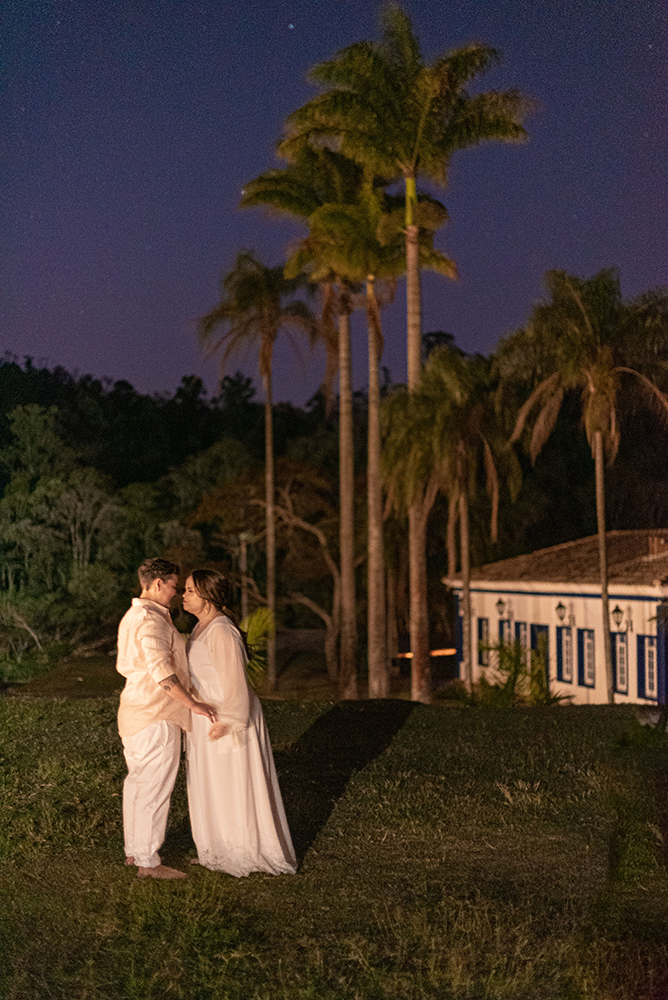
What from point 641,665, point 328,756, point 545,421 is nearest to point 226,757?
point 328,756

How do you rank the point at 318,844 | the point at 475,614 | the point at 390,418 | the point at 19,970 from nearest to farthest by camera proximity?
the point at 19,970 → the point at 318,844 → the point at 390,418 → the point at 475,614

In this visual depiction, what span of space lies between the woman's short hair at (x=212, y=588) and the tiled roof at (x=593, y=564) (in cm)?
1808

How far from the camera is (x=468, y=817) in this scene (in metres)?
8.89

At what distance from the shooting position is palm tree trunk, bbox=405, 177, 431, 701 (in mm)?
23578

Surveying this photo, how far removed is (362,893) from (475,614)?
27.1 meters

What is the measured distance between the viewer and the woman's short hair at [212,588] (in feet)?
23.2

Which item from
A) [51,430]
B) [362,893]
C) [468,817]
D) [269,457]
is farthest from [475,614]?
[362,893]

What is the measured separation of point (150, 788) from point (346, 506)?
78.9 ft

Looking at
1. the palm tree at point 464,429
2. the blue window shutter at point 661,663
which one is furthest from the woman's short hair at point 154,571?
the palm tree at point 464,429

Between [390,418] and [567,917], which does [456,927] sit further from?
[390,418]

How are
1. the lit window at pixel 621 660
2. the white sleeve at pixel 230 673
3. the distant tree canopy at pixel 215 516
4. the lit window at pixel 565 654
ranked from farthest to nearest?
the distant tree canopy at pixel 215 516
the lit window at pixel 565 654
the lit window at pixel 621 660
the white sleeve at pixel 230 673

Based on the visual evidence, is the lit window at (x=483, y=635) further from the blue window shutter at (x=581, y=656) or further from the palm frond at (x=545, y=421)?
the palm frond at (x=545, y=421)

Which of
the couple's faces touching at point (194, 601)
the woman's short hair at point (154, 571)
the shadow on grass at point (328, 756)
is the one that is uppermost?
the woman's short hair at point (154, 571)

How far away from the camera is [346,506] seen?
3106 centimetres
